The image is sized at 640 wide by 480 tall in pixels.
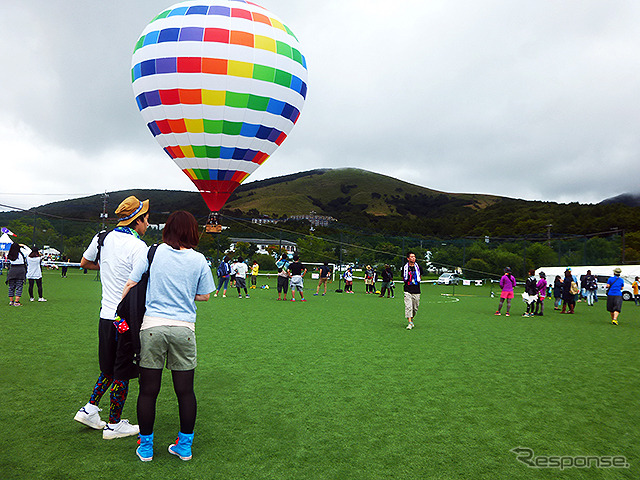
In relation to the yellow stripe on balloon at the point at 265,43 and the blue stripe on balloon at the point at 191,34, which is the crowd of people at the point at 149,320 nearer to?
the blue stripe on balloon at the point at 191,34

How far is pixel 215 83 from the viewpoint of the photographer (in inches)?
496

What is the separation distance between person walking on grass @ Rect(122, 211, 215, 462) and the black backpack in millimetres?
31

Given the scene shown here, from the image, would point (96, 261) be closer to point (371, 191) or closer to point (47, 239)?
point (47, 239)

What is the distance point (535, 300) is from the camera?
571 inches

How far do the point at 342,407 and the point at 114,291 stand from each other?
7.89 feet

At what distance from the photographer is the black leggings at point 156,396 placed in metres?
3.13

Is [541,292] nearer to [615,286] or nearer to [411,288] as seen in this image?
[615,286]

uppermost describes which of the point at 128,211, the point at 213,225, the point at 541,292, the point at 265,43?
the point at 265,43

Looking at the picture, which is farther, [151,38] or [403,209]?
[403,209]

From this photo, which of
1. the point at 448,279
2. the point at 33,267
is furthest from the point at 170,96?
the point at 448,279

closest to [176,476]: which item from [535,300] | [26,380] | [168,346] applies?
[168,346]

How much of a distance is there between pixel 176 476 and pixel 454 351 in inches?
220

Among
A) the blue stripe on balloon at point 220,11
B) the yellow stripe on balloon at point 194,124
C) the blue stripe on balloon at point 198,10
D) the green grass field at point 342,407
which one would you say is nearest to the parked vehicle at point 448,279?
the yellow stripe on balloon at point 194,124

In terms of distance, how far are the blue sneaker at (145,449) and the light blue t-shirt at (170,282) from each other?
2.86 feet
